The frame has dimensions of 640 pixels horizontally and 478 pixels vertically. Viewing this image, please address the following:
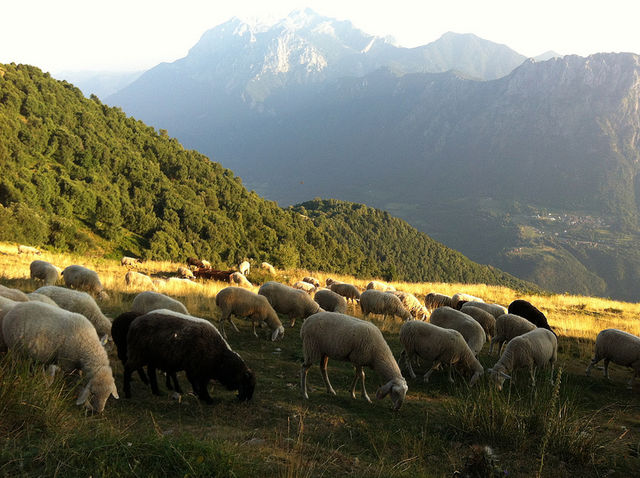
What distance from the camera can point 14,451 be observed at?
3.35m

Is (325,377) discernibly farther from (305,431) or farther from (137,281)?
(137,281)

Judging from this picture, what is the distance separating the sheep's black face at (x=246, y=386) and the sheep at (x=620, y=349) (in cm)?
1005

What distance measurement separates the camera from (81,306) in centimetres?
819

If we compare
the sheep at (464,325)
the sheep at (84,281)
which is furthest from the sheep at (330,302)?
the sheep at (84,281)

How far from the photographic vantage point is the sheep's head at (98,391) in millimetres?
5348

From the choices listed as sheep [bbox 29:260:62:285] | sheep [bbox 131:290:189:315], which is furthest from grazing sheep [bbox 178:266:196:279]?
sheep [bbox 131:290:189:315]

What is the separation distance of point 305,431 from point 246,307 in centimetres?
594

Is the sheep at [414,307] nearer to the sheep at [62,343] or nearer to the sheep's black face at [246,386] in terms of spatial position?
the sheep's black face at [246,386]

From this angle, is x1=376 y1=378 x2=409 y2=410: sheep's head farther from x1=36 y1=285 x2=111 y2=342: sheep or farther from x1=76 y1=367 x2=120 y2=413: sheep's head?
x1=36 y1=285 x2=111 y2=342: sheep

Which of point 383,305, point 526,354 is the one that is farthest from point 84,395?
point 383,305

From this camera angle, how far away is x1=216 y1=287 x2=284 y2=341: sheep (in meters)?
11.3

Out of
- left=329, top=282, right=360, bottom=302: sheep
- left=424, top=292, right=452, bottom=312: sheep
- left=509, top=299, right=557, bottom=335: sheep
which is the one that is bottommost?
left=424, top=292, right=452, bottom=312: sheep

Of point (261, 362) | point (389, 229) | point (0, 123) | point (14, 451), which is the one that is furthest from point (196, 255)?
point (389, 229)

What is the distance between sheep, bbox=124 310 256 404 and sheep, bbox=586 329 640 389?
1006 cm
